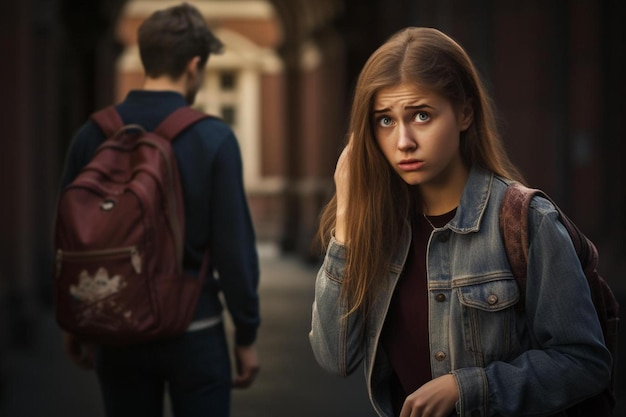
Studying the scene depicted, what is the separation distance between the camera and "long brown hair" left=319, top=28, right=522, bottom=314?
2.25 metres

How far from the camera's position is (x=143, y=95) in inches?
135

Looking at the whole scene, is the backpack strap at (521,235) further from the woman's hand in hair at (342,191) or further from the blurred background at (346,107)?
the blurred background at (346,107)

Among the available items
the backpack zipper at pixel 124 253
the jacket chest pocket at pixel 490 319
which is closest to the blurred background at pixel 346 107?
the jacket chest pocket at pixel 490 319

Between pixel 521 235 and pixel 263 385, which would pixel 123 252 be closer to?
pixel 521 235

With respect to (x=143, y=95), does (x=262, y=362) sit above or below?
below

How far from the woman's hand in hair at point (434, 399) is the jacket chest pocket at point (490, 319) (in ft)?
0.24

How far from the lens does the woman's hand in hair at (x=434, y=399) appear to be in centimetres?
214

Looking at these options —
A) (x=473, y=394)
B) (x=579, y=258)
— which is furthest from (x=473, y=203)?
(x=473, y=394)

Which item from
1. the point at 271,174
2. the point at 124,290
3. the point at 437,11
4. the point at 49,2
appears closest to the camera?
the point at 124,290

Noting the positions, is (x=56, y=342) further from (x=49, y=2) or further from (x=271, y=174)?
(x=271, y=174)

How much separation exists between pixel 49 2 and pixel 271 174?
63.5 ft

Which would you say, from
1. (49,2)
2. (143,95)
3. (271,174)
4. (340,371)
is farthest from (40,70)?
(271,174)

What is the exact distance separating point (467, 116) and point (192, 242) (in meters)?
1.22

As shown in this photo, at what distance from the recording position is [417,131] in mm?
2215
